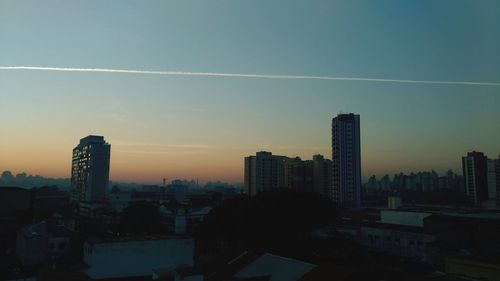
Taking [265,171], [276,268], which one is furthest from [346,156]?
[276,268]

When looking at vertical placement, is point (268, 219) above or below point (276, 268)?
above

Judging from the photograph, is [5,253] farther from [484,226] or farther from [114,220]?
[484,226]

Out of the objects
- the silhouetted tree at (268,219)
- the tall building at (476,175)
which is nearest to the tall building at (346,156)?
the tall building at (476,175)

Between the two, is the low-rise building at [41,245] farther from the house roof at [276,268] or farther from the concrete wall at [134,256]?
the house roof at [276,268]

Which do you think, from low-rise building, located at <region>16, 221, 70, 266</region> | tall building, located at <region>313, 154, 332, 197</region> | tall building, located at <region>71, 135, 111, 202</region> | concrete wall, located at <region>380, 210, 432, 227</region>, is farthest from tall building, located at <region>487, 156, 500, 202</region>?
tall building, located at <region>71, 135, 111, 202</region>

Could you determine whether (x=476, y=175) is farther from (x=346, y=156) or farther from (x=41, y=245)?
(x=41, y=245)

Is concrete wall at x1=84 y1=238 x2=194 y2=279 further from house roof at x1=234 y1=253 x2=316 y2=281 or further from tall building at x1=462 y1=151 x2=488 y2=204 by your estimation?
tall building at x1=462 y1=151 x2=488 y2=204
